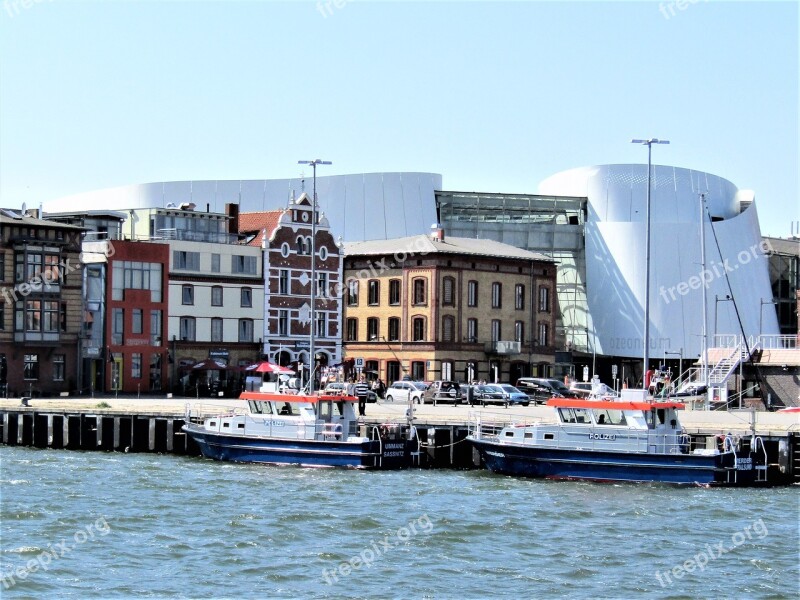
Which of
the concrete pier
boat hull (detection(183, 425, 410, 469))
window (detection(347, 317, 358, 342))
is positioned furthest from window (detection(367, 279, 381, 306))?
boat hull (detection(183, 425, 410, 469))

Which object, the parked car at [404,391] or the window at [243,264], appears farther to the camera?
the window at [243,264]

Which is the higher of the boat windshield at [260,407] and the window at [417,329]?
the window at [417,329]

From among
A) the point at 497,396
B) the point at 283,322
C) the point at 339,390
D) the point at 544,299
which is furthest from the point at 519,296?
the point at 339,390

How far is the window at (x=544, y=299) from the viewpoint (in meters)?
105

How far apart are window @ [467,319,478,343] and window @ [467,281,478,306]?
1.18m

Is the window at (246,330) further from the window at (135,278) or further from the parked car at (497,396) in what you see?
the parked car at (497,396)

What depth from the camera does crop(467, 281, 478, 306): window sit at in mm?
99875

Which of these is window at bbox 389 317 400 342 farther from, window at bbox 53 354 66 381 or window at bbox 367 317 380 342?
window at bbox 53 354 66 381

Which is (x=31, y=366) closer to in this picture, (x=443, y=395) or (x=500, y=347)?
A: (x=443, y=395)

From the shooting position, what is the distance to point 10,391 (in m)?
79.2

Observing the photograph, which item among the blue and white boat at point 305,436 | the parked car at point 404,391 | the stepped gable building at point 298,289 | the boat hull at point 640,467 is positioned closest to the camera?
the boat hull at point 640,467

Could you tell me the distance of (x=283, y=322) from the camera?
92.8m

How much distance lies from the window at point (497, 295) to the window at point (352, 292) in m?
9.15

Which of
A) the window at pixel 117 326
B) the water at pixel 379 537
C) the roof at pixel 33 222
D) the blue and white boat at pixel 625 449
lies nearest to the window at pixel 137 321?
the window at pixel 117 326
